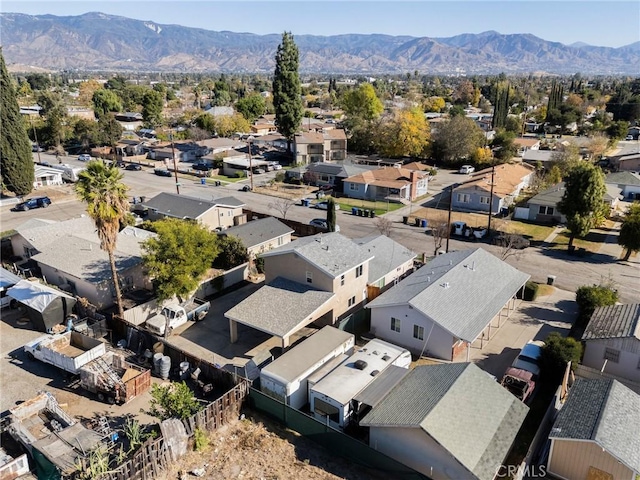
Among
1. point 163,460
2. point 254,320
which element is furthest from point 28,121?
point 163,460

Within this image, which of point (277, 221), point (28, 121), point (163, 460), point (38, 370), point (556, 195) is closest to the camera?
point (163, 460)

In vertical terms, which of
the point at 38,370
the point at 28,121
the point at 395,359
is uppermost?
the point at 28,121

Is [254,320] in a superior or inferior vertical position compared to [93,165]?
inferior

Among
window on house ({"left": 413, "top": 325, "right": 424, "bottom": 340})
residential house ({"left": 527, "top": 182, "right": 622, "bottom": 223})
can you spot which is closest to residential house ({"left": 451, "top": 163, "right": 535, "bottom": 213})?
residential house ({"left": 527, "top": 182, "right": 622, "bottom": 223})

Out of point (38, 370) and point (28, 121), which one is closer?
point (38, 370)

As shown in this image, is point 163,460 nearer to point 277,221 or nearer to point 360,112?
point 277,221

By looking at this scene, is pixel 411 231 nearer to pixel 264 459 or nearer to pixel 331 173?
pixel 331 173

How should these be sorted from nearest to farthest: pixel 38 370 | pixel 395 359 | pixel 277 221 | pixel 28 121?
pixel 395 359, pixel 38 370, pixel 277 221, pixel 28 121

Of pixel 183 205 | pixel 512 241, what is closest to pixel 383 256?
pixel 512 241

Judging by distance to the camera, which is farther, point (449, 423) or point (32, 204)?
point (32, 204)
